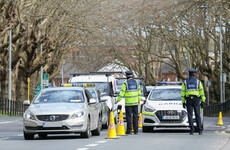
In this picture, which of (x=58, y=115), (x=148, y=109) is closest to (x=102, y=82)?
(x=148, y=109)

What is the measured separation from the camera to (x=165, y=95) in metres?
21.7

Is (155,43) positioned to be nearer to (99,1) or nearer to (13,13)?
(99,1)

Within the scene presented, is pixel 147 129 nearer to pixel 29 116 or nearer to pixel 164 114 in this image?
pixel 164 114

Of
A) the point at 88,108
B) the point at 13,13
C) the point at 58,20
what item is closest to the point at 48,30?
the point at 58,20

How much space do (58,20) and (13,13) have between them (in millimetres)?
9156

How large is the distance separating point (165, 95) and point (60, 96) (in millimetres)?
4606

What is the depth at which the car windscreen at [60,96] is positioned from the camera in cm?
1811

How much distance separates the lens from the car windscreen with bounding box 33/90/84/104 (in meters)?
18.1

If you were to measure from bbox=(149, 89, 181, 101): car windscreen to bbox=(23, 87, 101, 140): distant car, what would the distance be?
375 cm

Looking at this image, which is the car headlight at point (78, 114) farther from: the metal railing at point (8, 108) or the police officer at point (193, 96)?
the metal railing at point (8, 108)

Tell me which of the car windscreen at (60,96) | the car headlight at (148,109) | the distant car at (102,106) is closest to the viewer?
the car windscreen at (60,96)

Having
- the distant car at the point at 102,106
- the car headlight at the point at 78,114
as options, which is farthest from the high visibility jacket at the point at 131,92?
the car headlight at the point at 78,114

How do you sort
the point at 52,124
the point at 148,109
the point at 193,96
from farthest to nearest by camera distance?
the point at 148,109
the point at 193,96
the point at 52,124

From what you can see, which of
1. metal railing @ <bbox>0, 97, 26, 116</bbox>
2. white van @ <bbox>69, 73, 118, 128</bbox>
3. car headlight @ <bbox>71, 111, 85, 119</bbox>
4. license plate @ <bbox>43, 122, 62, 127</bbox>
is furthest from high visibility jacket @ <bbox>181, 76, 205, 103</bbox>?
metal railing @ <bbox>0, 97, 26, 116</bbox>
